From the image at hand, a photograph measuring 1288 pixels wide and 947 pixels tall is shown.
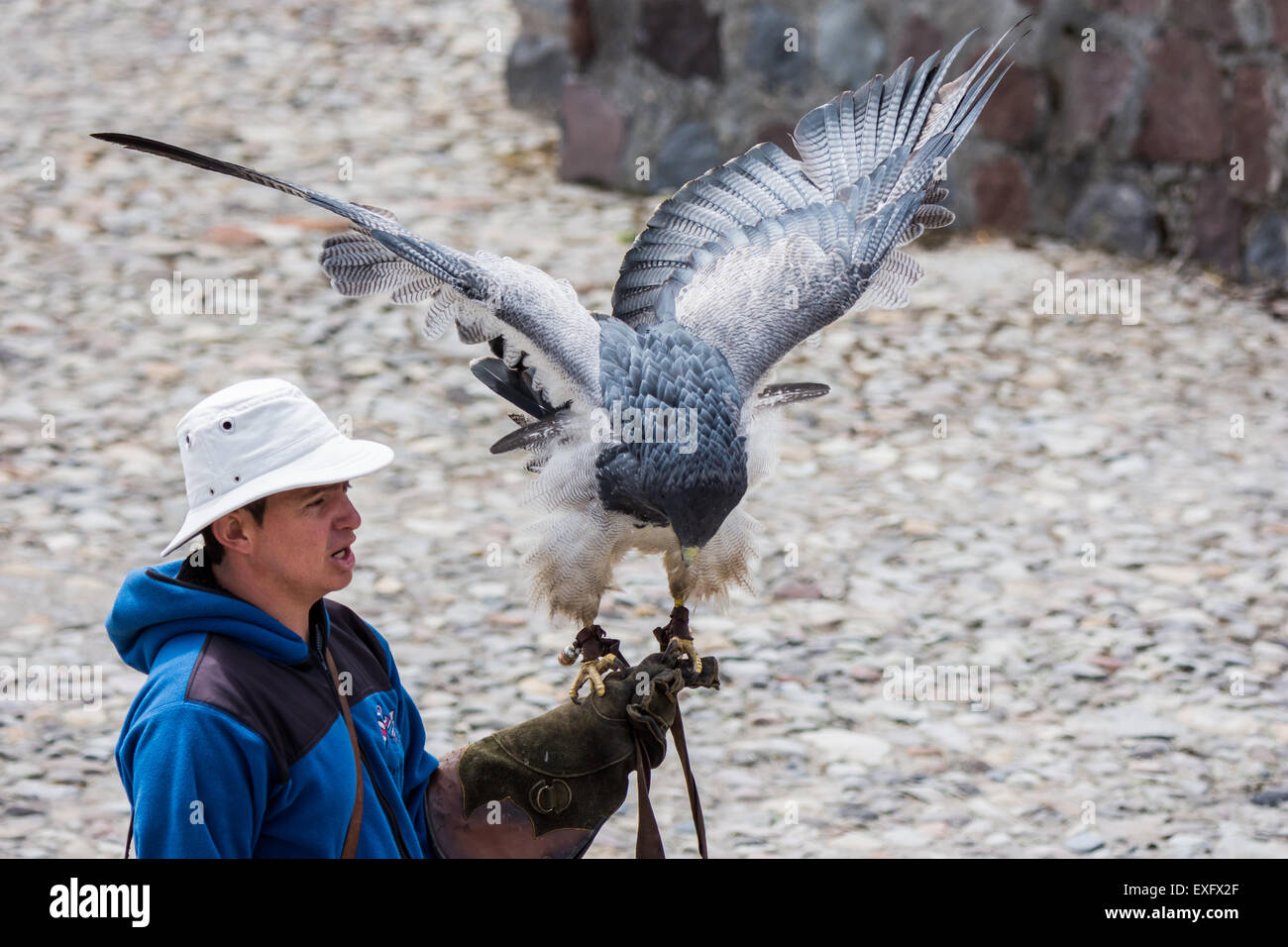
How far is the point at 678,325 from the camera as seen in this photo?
13.8 feet

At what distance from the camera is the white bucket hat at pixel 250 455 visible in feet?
8.54

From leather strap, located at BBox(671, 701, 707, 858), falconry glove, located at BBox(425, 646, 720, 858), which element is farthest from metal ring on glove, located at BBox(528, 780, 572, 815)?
leather strap, located at BBox(671, 701, 707, 858)

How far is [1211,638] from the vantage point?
19.2 feet

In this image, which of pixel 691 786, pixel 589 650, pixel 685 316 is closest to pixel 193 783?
pixel 691 786

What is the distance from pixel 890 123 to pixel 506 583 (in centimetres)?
248

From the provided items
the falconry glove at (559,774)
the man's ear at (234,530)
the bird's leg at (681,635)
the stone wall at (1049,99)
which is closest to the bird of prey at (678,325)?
the bird's leg at (681,635)

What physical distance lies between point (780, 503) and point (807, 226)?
222 cm

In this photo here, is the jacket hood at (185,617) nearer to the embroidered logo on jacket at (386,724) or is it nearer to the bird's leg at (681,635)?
the embroidered logo on jacket at (386,724)

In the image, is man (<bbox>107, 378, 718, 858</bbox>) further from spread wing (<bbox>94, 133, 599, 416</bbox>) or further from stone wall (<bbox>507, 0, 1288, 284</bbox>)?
stone wall (<bbox>507, 0, 1288, 284</bbox>)

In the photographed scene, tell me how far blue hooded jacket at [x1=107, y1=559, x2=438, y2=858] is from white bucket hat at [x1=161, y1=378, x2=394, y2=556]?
157mm

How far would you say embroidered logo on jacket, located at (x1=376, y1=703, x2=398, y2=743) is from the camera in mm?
2898
